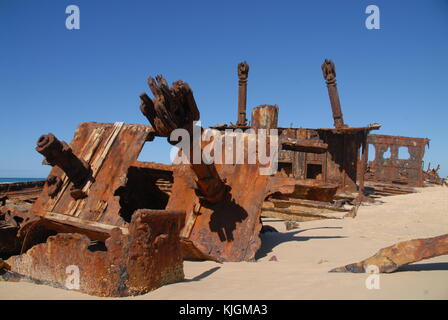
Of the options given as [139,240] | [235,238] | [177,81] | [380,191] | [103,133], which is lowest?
[380,191]

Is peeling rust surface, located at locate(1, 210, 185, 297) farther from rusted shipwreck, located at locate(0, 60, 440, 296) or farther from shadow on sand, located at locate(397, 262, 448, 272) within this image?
shadow on sand, located at locate(397, 262, 448, 272)

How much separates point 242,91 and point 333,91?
334 centimetres

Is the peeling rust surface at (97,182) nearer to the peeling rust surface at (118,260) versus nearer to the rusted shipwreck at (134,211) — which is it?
the rusted shipwreck at (134,211)

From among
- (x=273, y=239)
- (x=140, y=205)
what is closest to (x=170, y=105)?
(x=273, y=239)

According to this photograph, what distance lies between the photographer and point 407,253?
8.94ft

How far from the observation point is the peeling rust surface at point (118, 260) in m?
2.43

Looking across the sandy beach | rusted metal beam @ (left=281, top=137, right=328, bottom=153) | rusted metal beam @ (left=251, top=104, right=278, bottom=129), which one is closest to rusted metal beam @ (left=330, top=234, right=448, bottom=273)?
the sandy beach

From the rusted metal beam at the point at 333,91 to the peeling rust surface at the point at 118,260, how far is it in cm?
1065

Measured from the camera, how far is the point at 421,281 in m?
2.41

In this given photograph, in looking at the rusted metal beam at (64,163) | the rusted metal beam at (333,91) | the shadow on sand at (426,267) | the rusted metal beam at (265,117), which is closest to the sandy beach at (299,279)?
the shadow on sand at (426,267)

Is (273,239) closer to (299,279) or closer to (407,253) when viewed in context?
(299,279)
